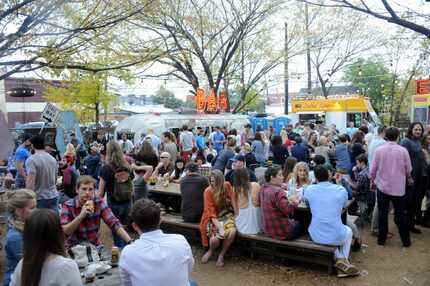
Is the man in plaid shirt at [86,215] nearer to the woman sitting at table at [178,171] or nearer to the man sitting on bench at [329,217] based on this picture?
the man sitting on bench at [329,217]

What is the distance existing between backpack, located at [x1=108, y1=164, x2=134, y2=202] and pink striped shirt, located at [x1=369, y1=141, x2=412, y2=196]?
371 cm

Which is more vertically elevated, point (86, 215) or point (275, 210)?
point (86, 215)

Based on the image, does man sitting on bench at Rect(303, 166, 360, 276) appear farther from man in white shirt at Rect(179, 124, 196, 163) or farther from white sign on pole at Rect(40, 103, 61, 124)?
white sign on pole at Rect(40, 103, 61, 124)

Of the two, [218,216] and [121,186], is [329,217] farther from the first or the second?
[121,186]

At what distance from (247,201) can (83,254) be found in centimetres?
243

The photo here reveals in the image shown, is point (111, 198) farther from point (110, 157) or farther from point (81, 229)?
point (81, 229)

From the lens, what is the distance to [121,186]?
5051mm

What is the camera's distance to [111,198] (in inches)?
203

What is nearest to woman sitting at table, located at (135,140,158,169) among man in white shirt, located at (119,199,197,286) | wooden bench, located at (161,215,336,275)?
wooden bench, located at (161,215,336,275)

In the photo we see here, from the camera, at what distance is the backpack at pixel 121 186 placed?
5.05m

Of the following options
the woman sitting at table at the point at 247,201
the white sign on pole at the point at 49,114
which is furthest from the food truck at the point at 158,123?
the woman sitting at table at the point at 247,201

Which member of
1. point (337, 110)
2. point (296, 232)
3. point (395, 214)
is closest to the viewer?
point (296, 232)

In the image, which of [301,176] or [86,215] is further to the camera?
[301,176]

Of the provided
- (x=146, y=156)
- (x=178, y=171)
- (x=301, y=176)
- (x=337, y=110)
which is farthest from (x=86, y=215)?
(x=337, y=110)
